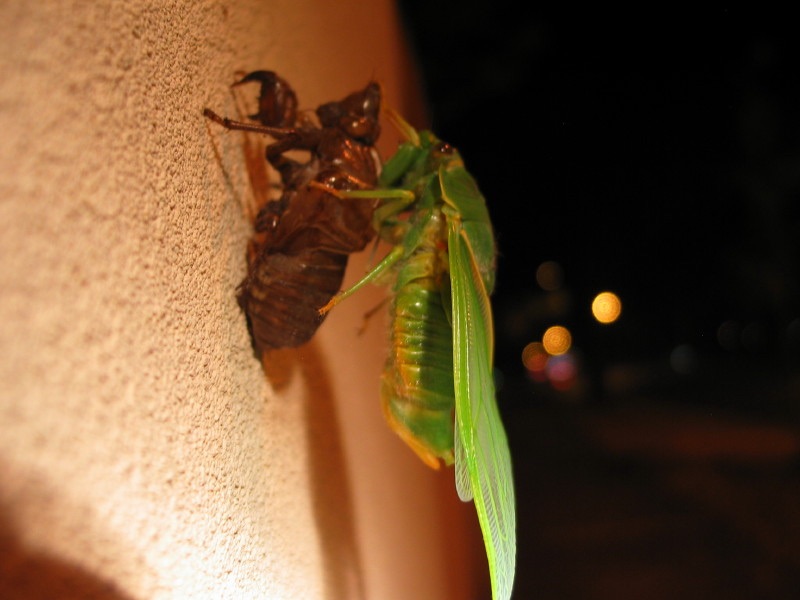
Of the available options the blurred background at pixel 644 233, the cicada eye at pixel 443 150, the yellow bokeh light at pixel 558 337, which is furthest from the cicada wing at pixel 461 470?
the yellow bokeh light at pixel 558 337

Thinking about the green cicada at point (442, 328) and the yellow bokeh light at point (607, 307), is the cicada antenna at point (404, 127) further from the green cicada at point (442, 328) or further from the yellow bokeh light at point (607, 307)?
the yellow bokeh light at point (607, 307)

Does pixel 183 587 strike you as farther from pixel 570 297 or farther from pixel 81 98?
pixel 570 297

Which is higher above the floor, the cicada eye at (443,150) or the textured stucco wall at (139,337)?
the cicada eye at (443,150)

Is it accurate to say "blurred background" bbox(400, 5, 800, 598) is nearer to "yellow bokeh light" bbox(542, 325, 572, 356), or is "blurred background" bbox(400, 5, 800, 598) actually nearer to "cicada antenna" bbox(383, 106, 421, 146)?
"yellow bokeh light" bbox(542, 325, 572, 356)

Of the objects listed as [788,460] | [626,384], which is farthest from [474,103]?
[626,384]

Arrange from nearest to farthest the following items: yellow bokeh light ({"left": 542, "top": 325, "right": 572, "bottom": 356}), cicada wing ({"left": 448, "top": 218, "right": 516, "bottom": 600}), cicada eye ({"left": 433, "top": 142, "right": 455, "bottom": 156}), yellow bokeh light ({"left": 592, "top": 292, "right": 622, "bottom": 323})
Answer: cicada wing ({"left": 448, "top": 218, "right": 516, "bottom": 600}) → cicada eye ({"left": 433, "top": 142, "right": 455, "bottom": 156}) → yellow bokeh light ({"left": 592, "top": 292, "right": 622, "bottom": 323}) → yellow bokeh light ({"left": 542, "top": 325, "right": 572, "bottom": 356})

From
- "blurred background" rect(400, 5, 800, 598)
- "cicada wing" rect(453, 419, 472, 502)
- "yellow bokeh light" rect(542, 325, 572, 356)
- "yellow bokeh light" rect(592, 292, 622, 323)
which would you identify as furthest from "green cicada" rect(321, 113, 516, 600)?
"yellow bokeh light" rect(542, 325, 572, 356)
